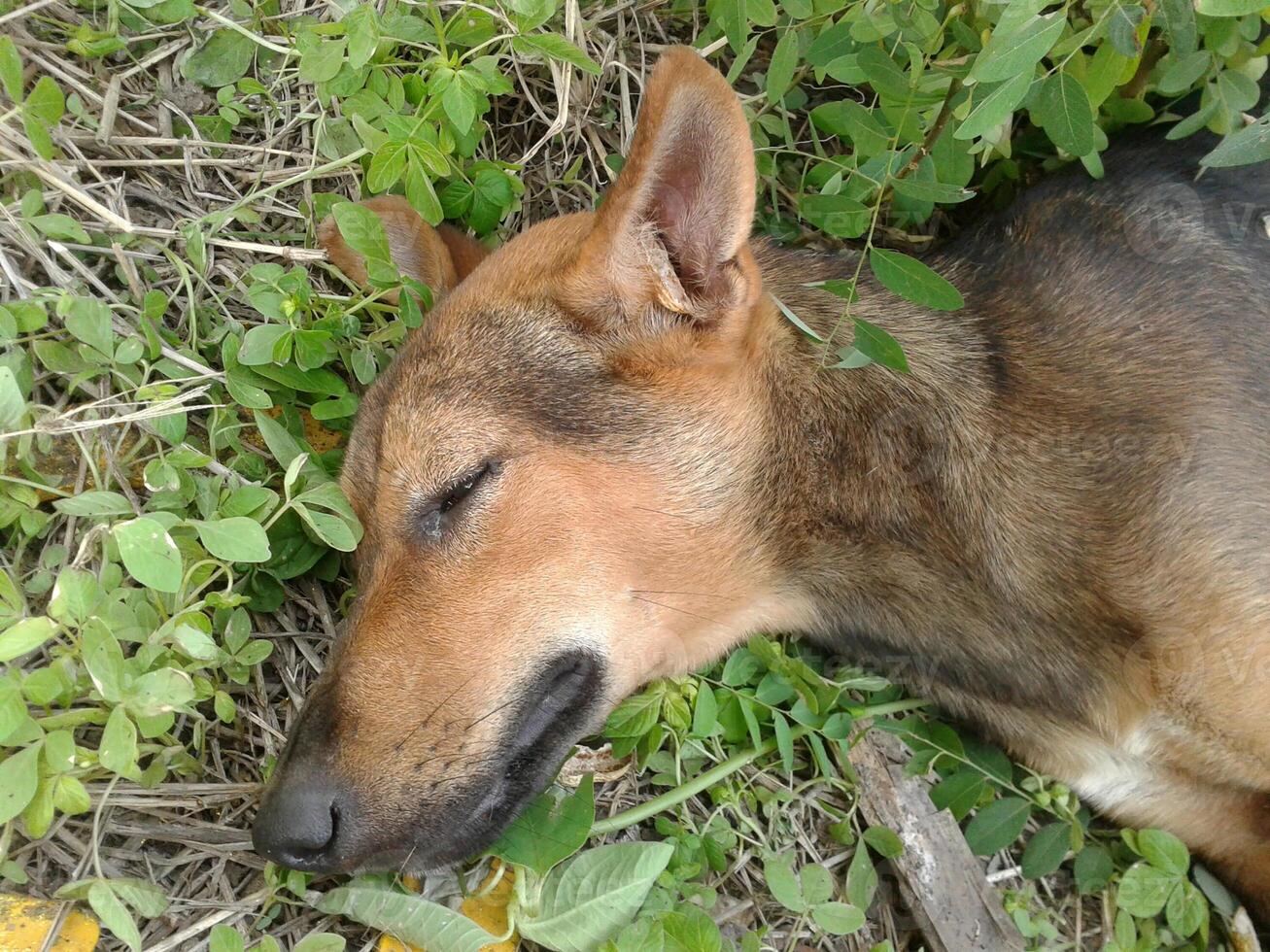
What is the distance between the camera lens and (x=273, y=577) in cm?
330

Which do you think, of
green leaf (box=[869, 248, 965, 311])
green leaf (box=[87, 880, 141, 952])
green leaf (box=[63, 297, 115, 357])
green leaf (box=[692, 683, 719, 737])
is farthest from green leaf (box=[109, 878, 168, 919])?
green leaf (box=[869, 248, 965, 311])

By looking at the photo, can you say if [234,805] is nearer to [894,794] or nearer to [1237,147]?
[894,794]

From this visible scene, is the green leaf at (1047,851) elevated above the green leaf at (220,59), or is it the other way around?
the green leaf at (220,59)

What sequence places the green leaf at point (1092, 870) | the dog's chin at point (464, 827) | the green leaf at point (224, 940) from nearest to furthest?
the green leaf at point (224, 940) → the dog's chin at point (464, 827) → the green leaf at point (1092, 870)

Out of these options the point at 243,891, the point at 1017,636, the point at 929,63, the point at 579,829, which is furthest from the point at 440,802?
the point at 929,63

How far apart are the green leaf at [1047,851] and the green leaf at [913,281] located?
1795 mm

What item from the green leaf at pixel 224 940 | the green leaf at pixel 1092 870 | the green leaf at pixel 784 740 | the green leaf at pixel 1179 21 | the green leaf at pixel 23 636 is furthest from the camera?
the green leaf at pixel 1092 870

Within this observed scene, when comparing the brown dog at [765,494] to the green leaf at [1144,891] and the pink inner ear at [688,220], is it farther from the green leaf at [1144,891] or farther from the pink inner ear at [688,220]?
the green leaf at [1144,891]

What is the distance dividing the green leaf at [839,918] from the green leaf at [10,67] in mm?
3282

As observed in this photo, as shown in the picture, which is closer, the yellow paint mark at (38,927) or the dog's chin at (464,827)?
the yellow paint mark at (38,927)

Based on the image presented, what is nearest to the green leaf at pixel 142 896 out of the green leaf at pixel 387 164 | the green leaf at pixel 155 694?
the green leaf at pixel 155 694

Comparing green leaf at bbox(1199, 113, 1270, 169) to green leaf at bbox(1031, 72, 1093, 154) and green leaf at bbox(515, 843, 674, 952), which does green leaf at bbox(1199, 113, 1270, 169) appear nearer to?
green leaf at bbox(1031, 72, 1093, 154)

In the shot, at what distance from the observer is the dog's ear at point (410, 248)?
136 inches

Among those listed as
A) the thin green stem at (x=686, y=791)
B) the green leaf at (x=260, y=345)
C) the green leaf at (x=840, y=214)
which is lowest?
the thin green stem at (x=686, y=791)
